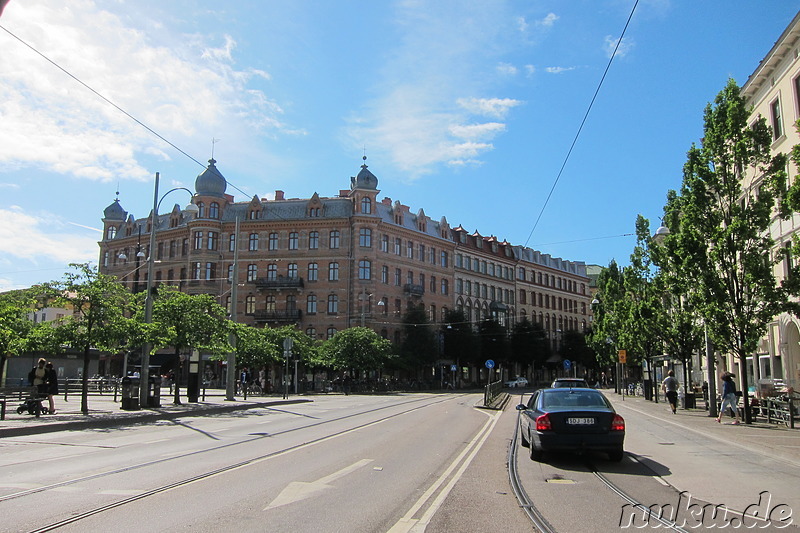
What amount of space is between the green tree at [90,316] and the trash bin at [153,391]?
3.34 metres

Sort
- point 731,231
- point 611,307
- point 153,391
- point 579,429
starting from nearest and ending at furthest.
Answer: point 579,429 < point 731,231 < point 153,391 < point 611,307

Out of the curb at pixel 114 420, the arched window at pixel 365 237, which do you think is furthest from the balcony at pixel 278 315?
the curb at pixel 114 420

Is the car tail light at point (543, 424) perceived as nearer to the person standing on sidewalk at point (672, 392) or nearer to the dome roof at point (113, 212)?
the person standing on sidewalk at point (672, 392)

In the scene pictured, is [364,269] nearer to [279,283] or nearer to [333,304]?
[333,304]

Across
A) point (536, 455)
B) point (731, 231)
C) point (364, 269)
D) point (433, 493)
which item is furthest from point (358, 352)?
point (433, 493)

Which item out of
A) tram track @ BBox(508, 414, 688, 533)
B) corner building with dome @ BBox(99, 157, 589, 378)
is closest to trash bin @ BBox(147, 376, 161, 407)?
tram track @ BBox(508, 414, 688, 533)

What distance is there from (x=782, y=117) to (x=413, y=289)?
146 ft

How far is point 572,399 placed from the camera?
1209 centimetres

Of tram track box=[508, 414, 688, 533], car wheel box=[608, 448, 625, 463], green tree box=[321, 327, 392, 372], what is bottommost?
tram track box=[508, 414, 688, 533]

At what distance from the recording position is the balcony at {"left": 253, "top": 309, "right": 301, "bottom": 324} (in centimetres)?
6291

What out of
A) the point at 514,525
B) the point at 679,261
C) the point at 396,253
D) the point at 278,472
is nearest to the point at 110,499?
the point at 278,472

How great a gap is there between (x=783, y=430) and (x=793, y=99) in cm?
1372

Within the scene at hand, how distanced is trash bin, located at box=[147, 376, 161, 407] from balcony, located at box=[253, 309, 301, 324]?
37313mm

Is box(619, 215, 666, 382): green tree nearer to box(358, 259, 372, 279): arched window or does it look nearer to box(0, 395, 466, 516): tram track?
box(0, 395, 466, 516): tram track
